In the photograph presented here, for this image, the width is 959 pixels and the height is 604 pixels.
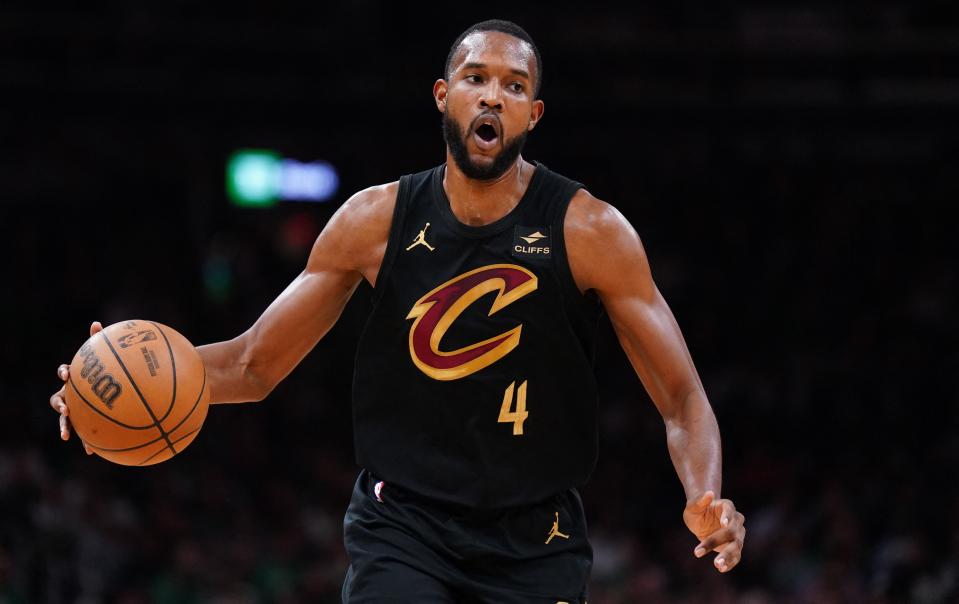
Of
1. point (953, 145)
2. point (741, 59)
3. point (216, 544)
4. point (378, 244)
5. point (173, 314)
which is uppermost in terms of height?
point (378, 244)

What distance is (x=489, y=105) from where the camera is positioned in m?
4.10

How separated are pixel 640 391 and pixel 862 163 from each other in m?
3.74

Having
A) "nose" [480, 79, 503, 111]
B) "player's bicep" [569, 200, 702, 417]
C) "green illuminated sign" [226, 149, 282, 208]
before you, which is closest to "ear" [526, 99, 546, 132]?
"nose" [480, 79, 503, 111]

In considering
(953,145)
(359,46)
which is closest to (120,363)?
(359,46)

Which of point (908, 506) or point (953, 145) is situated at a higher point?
point (953, 145)

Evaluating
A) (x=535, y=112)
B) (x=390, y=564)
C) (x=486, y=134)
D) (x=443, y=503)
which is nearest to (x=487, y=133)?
(x=486, y=134)

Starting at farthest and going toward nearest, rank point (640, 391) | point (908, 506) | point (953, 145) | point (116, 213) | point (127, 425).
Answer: point (116, 213), point (953, 145), point (640, 391), point (908, 506), point (127, 425)

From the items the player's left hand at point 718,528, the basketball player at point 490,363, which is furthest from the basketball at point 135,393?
the player's left hand at point 718,528

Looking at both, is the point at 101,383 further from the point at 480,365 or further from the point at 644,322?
the point at 644,322

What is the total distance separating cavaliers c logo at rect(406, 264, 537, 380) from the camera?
159 inches

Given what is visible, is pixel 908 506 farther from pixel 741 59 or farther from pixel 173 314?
pixel 173 314

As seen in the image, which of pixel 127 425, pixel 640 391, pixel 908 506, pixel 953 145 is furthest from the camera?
pixel 953 145

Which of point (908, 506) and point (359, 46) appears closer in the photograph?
point (908, 506)

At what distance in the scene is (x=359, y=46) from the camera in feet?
44.2
